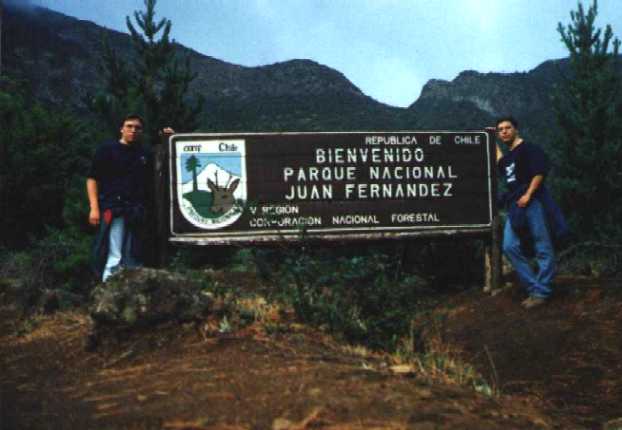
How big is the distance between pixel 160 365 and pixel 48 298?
3.35 m

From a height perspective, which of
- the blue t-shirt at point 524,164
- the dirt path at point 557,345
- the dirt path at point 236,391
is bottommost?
the dirt path at point 557,345

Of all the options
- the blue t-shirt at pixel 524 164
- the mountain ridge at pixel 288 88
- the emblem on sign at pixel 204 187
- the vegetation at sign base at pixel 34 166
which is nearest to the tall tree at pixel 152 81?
the vegetation at sign base at pixel 34 166

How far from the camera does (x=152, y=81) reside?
48.1 feet

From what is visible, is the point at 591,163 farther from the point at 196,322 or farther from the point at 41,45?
the point at 41,45

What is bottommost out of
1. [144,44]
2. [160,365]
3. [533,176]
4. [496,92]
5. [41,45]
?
[160,365]

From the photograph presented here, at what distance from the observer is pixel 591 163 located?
58.3 feet

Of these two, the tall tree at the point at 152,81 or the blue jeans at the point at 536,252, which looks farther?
the tall tree at the point at 152,81

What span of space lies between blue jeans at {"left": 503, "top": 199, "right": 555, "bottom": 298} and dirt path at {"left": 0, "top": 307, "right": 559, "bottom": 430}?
134 inches

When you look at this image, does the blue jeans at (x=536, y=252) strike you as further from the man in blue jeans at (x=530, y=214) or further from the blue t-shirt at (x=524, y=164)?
the blue t-shirt at (x=524, y=164)

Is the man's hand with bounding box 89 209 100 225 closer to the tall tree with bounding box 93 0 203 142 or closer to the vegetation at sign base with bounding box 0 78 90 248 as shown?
the tall tree with bounding box 93 0 203 142

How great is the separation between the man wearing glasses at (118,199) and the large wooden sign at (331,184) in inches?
64.2

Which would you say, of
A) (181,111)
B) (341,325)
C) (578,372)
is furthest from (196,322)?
(181,111)

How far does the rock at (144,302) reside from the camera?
13.3 feet

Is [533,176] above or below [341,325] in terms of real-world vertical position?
above
